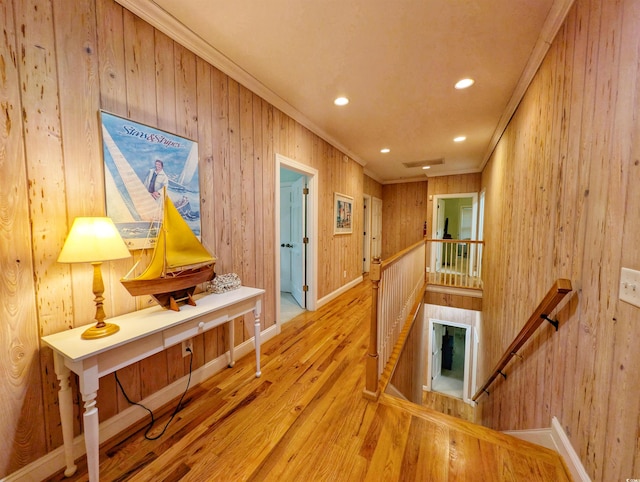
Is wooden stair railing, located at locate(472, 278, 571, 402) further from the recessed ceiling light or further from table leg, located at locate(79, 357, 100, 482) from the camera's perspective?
table leg, located at locate(79, 357, 100, 482)

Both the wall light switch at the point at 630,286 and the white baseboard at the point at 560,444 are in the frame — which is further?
the white baseboard at the point at 560,444

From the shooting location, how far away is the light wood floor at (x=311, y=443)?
1.26 metres

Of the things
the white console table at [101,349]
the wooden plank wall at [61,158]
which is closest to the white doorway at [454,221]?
the white console table at [101,349]

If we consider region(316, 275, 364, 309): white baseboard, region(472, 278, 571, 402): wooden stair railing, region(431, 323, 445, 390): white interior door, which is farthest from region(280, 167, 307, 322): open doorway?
region(431, 323, 445, 390): white interior door

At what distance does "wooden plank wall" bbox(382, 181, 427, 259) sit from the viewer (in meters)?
6.75

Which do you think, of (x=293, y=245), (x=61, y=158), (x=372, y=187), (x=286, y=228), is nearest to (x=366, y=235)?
(x=372, y=187)

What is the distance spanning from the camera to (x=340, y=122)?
127 inches

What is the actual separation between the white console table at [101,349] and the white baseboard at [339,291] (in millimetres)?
2263

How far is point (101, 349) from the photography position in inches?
44.0

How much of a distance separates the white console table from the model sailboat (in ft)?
0.39

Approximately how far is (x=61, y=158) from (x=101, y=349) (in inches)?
39.9

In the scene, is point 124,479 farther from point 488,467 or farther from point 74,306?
point 488,467

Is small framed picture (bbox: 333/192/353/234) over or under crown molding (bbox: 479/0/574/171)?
under

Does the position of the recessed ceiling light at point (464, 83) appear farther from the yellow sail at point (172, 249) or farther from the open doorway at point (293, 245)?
the yellow sail at point (172, 249)
